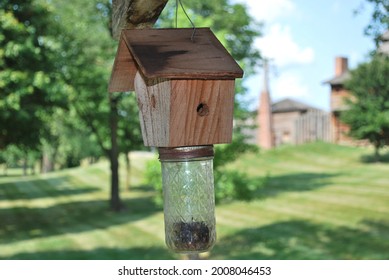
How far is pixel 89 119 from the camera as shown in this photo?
91.7 feet

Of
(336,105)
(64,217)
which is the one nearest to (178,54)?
(64,217)

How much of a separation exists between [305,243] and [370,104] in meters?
16.6

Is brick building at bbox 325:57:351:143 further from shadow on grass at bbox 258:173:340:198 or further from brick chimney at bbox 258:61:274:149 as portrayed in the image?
shadow on grass at bbox 258:173:340:198

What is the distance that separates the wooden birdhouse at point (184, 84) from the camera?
111 inches

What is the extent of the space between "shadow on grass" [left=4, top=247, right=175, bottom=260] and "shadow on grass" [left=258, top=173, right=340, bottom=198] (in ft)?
33.4

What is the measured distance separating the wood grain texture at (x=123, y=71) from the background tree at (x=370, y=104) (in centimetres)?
3120

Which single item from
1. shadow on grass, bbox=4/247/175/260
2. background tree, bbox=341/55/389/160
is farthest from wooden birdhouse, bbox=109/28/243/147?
background tree, bbox=341/55/389/160

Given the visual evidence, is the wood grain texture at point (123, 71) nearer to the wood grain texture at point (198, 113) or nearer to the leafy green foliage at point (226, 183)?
the wood grain texture at point (198, 113)

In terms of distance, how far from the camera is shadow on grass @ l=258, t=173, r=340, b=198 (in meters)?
30.8

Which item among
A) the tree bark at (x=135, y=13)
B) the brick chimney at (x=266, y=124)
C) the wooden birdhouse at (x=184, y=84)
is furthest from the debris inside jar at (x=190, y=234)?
the brick chimney at (x=266, y=124)

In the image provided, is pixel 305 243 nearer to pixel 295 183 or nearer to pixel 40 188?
pixel 295 183

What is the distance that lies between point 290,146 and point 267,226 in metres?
23.1
